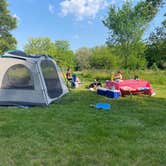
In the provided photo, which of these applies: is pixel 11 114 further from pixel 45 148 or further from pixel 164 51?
pixel 164 51

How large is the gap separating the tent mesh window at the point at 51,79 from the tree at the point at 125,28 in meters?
11.2

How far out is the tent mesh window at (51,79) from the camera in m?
6.73

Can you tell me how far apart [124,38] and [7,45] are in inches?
566

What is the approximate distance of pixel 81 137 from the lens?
3.68m

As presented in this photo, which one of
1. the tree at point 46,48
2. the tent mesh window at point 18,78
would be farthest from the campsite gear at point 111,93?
the tree at point 46,48

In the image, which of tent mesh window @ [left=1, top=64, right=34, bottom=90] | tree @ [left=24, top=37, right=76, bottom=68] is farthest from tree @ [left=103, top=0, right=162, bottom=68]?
tent mesh window @ [left=1, top=64, right=34, bottom=90]

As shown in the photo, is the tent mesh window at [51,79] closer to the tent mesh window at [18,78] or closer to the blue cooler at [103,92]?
the tent mesh window at [18,78]

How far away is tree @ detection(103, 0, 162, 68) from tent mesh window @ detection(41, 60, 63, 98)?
11.2 metres

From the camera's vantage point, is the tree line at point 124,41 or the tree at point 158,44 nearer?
the tree at point 158,44

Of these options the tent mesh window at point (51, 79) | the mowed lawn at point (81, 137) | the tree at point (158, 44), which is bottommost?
the mowed lawn at point (81, 137)

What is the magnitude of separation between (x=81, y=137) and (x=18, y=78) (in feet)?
10.4

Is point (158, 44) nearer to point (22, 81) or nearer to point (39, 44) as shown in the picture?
point (22, 81)

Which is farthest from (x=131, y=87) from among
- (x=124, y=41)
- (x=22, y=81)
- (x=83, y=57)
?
(x=83, y=57)

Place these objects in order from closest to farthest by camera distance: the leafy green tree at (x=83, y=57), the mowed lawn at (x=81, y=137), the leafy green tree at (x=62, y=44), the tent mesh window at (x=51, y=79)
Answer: the mowed lawn at (x=81, y=137) < the tent mesh window at (x=51, y=79) < the leafy green tree at (x=62, y=44) < the leafy green tree at (x=83, y=57)
